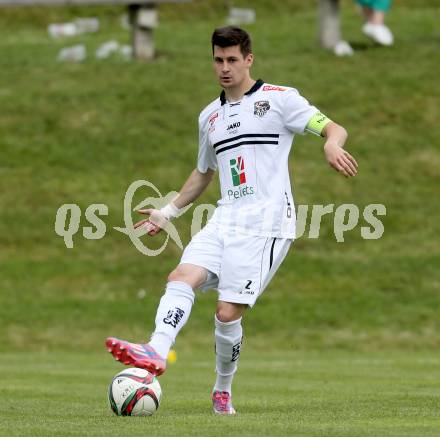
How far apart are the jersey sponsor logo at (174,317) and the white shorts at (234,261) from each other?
17.1 inches

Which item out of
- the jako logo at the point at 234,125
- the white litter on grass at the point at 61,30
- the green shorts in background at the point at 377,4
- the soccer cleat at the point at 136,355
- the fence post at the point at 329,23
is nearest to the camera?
the soccer cleat at the point at 136,355

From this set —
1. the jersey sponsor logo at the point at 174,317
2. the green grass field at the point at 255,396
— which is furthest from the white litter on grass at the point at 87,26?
the jersey sponsor logo at the point at 174,317

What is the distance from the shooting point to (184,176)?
990 inches

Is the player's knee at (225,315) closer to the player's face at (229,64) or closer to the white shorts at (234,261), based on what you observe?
the white shorts at (234,261)

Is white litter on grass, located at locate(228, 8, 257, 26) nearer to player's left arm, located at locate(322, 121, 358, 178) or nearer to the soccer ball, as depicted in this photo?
player's left arm, located at locate(322, 121, 358, 178)

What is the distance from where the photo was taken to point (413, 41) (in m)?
31.8

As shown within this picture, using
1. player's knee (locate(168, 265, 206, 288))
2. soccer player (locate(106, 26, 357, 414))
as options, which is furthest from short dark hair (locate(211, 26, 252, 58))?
player's knee (locate(168, 265, 206, 288))

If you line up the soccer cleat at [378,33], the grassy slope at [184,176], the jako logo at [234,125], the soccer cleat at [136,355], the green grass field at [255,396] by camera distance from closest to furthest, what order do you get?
the green grass field at [255,396]
the soccer cleat at [136,355]
the jako logo at [234,125]
the grassy slope at [184,176]
the soccer cleat at [378,33]

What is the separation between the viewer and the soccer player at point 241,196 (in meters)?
9.21

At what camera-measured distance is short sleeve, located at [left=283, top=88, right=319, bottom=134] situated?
30.8 feet

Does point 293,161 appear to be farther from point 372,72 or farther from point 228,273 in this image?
point 228,273

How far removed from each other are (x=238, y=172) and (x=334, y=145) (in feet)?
3.01

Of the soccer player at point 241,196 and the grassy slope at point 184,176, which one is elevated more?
the soccer player at point 241,196

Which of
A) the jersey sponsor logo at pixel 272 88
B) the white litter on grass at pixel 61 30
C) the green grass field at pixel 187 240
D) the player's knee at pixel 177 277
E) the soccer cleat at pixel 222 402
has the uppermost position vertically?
the jersey sponsor logo at pixel 272 88
